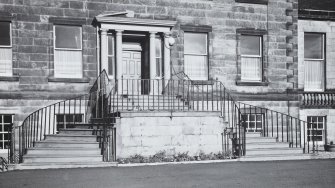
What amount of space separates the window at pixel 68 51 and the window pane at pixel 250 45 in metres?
7.27

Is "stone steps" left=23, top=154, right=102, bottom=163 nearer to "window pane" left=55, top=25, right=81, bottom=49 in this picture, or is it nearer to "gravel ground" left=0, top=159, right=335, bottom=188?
"gravel ground" left=0, top=159, right=335, bottom=188

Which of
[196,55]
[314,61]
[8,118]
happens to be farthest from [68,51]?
[314,61]

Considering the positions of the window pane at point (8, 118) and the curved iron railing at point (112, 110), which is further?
the window pane at point (8, 118)

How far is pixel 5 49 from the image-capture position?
16969 mm

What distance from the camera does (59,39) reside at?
17.5 m

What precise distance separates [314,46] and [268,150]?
8.64 meters

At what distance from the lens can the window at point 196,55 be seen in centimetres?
1902

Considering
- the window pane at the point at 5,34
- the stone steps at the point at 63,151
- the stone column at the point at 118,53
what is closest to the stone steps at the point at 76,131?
the stone steps at the point at 63,151

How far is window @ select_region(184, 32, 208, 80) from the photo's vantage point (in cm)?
1902

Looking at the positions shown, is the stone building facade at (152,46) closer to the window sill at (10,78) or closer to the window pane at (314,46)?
the window sill at (10,78)

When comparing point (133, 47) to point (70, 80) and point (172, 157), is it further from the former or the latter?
point (172, 157)

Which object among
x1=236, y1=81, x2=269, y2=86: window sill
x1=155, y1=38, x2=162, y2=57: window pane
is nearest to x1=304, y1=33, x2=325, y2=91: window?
x1=236, y1=81, x2=269, y2=86: window sill

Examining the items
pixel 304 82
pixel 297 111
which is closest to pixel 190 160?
pixel 297 111

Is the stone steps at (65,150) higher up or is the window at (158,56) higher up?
the window at (158,56)
